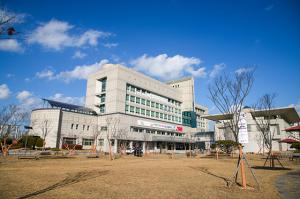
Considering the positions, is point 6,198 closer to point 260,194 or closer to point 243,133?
point 260,194

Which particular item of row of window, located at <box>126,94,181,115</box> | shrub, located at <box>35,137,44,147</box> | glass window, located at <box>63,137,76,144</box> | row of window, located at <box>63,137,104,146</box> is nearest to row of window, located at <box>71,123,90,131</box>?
row of window, located at <box>63,137,104,146</box>

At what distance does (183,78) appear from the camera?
3440 inches

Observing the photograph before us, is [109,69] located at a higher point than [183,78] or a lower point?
lower

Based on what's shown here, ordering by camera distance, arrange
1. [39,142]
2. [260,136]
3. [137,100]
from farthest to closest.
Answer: [137,100]
[260,136]
[39,142]

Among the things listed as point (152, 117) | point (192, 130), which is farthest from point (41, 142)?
point (192, 130)

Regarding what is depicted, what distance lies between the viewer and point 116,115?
178 ft

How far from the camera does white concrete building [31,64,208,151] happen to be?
50.3m

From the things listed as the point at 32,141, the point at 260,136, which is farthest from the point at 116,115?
the point at 260,136

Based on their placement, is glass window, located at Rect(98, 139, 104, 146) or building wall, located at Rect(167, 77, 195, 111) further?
building wall, located at Rect(167, 77, 195, 111)

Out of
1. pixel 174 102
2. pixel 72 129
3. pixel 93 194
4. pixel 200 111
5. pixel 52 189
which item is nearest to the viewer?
pixel 93 194

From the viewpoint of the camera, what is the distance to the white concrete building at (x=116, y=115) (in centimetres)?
5032

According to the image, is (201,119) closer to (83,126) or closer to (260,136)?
(260,136)

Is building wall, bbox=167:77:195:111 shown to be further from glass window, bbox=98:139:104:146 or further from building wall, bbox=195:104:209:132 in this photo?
glass window, bbox=98:139:104:146

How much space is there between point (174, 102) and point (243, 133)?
6890 cm
